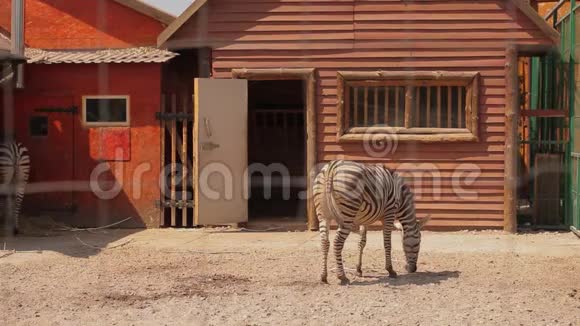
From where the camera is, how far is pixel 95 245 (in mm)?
11633

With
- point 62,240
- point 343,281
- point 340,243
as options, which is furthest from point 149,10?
point 343,281

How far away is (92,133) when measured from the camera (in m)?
13.7

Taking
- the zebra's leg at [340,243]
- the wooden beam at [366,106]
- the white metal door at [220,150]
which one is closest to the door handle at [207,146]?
the white metal door at [220,150]

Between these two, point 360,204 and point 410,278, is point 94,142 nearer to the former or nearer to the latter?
point 360,204

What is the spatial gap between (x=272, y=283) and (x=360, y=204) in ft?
4.13

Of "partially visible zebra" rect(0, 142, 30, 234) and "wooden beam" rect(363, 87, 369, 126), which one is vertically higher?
"wooden beam" rect(363, 87, 369, 126)

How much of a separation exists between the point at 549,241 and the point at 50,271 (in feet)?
23.1

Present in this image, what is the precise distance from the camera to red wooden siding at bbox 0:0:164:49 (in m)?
14.8

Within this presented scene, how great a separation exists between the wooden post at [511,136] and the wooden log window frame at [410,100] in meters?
0.48

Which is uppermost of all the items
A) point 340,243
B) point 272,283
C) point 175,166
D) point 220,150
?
point 220,150

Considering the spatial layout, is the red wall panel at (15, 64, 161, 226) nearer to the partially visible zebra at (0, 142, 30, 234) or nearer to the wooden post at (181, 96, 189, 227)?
the wooden post at (181, 96, 189, 227)

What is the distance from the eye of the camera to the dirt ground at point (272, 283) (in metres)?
7.25

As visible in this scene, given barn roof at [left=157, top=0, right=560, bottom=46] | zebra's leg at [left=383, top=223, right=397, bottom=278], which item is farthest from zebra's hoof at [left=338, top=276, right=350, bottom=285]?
barn roof at [left=157, top=0, right=560, bottom=46]

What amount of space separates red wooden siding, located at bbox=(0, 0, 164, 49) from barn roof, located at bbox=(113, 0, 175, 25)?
10cm
